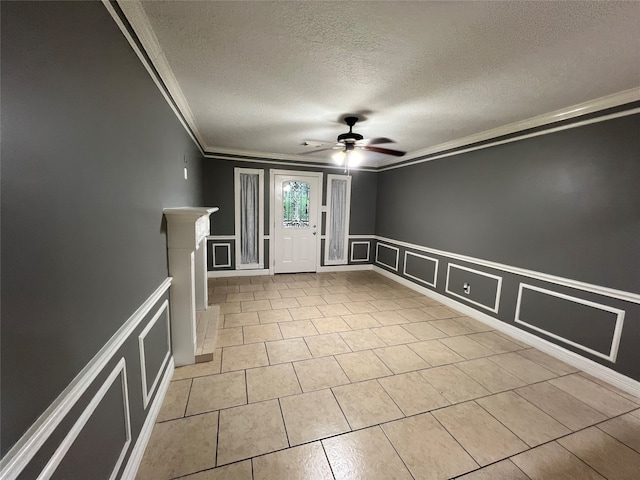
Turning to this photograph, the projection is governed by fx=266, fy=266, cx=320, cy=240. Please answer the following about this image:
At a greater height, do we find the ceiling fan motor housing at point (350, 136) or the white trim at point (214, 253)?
the ceiling fan motor housing at point (350, 136)

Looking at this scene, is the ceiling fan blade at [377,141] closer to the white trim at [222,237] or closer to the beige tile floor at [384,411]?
the beige tile floor at [384,411]

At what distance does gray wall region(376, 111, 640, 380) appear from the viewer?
7.41 feet

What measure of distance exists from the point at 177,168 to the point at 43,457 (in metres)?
2.35

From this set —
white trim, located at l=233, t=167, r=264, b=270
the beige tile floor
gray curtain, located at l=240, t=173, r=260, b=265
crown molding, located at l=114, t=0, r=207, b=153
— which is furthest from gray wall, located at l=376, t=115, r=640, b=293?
crown molding, located at l=114, t=0, r=207, b=153

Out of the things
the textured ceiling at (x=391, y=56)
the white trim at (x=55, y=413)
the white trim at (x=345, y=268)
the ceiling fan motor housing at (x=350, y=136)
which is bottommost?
the white trim at (x=345, y=268)

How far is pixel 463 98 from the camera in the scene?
2410 millimetres

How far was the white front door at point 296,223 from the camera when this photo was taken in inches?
211

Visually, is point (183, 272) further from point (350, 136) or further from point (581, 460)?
point (581, 460)

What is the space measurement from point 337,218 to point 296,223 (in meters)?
0.92

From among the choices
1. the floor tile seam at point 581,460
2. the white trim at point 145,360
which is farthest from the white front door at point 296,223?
the floor tile seam at point 581,460

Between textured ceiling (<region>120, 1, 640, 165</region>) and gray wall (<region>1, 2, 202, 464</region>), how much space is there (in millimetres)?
547

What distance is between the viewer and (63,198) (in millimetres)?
873

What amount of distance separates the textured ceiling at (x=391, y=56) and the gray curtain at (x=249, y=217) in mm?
2225

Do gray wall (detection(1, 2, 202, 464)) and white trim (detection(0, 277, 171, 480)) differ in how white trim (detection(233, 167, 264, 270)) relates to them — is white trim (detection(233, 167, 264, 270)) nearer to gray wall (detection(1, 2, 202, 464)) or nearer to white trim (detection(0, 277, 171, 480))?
gray wall (detection(1, 2, 202, 464))
